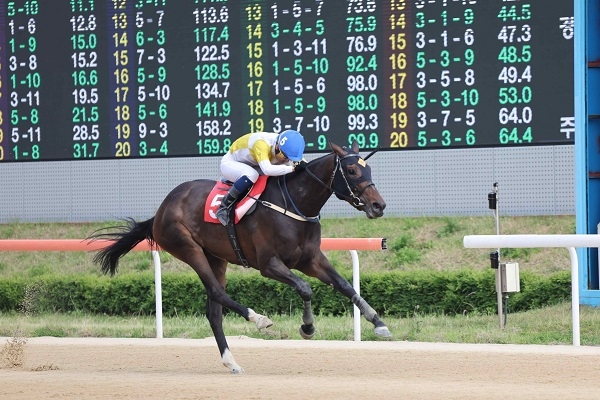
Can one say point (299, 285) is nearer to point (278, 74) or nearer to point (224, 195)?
point (224, 195)

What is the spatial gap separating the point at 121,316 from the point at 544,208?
4.10 m

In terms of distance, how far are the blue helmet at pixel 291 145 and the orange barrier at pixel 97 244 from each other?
1.42 m

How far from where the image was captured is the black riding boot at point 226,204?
21.1 ft

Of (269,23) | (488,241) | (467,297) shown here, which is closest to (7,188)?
(269,23)

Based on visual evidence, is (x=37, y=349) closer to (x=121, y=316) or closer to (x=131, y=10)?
(x=121, y=316)

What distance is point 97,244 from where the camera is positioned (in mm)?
8539

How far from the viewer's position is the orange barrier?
790cm

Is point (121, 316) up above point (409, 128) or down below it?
below

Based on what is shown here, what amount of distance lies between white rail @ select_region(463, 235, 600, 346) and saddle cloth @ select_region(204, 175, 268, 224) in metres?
1.61

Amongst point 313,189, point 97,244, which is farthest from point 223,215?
point 97,244

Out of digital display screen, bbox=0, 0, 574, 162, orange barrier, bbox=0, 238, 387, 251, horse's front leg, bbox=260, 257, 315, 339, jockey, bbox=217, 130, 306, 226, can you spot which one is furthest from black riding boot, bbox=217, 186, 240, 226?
digital display screen, bbox=0, 0, 574, 162

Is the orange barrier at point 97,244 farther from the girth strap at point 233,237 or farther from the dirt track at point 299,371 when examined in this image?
the girth strap at point 233,237

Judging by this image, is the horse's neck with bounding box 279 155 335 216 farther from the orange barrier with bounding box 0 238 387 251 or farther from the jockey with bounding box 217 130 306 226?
the orange barrier with bounding box 0 238 387 251

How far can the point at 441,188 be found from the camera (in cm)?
1111
